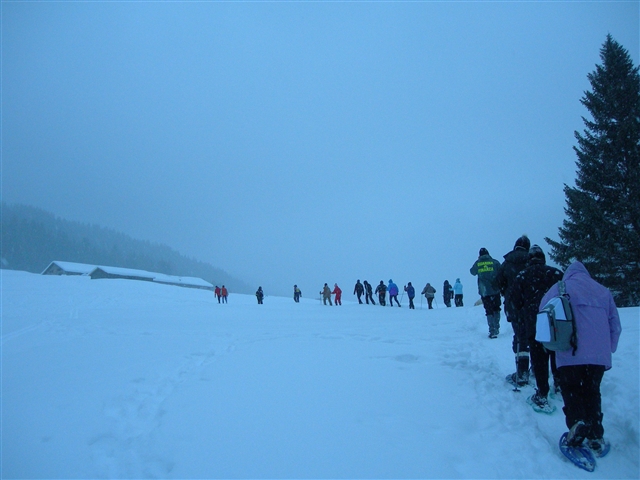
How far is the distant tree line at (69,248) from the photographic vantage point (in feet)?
317

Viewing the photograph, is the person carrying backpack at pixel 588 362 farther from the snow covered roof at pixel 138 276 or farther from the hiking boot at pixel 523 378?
the snow covered roof at pixel 138 276

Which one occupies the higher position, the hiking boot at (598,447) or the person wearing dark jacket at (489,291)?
the person wearing dark jacket at (489,291)

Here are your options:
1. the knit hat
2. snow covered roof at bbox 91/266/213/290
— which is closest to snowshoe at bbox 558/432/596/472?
the knit hat

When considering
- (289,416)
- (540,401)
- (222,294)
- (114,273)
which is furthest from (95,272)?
(540,401)

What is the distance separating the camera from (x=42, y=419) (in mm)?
3996

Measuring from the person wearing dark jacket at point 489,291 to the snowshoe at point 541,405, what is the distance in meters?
3.78

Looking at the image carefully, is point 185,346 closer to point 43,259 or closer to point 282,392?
point 282,392

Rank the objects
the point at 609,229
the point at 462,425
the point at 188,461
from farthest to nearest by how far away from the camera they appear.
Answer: the point at 609,229 < the point at 462,425 < the point at 188,461

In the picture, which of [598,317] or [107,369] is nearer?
[598,317]

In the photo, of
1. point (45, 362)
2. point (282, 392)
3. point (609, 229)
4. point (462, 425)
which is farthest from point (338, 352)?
point (609, 229)

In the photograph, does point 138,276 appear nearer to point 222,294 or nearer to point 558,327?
point 222,294

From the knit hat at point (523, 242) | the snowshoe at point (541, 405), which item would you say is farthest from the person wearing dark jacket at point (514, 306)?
the snowshoe at point (541, 405)

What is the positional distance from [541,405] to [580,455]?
3.19 ft

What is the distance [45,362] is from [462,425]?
687cm
